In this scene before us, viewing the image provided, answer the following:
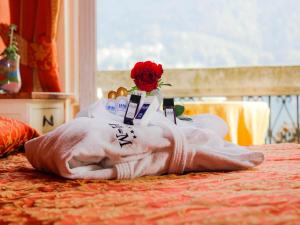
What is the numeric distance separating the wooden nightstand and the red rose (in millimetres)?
1127

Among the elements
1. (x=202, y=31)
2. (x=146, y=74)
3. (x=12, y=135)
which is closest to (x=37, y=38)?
(x=12, y=135)

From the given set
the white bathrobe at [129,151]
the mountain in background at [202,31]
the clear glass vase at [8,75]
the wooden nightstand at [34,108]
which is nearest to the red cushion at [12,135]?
the white bathrobe at [129,151]

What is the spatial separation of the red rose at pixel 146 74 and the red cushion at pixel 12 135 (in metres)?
0.47

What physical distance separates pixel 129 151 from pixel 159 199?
28 centimetres

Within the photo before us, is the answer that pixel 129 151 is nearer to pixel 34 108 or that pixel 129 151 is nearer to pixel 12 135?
pixel 12 135

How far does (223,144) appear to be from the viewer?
1232 millimetres

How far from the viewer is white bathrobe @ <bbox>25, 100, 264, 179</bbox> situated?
106 cm

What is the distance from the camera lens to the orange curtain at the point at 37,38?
281 cm

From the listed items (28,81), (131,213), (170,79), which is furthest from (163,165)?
(170,79)

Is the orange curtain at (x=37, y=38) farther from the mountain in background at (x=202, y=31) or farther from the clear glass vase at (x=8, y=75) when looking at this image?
the mountain in background at (x=202, y=31)

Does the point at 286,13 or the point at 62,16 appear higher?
Answer: the point at 286,13

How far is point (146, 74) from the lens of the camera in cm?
133

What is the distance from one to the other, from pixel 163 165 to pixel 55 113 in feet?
5.49

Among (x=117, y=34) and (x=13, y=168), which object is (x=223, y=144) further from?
(x=117, y=34)
